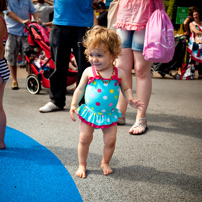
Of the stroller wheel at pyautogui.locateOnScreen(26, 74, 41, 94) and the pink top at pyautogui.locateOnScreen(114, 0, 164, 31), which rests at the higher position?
the pink top at pyautogui.locateOnScreen(114, 0, 164, 31)

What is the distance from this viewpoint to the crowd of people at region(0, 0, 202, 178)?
2010 mm

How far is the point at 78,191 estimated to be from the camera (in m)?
1.87

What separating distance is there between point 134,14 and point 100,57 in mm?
1188

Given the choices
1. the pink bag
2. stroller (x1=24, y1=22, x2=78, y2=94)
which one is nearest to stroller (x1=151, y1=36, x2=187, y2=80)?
stroller (x1=24, y1=22, x2=78, y2=94)

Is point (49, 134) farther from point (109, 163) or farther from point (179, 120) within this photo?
point (179, 120)

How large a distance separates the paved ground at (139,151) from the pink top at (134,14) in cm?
121

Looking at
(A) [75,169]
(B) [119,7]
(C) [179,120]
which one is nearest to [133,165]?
(A) [75,169]

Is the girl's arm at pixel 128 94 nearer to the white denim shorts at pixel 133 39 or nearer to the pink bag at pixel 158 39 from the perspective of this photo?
the pink bag at pixel 158 39

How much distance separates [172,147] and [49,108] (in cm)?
187

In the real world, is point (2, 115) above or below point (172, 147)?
above

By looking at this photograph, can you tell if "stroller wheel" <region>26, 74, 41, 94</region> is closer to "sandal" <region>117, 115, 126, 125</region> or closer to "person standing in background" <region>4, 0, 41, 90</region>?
"person standing in background" <region>4, 0, 41, 90</region>

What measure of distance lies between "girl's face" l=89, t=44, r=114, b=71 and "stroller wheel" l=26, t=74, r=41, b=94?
10.0 feet

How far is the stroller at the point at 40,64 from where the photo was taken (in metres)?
4.72

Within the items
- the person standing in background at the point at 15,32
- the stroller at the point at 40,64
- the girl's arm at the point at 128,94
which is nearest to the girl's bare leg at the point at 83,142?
the girl's arm at the point at 128,94
